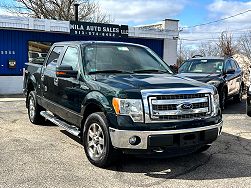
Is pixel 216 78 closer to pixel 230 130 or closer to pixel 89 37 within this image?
pixel 230 130

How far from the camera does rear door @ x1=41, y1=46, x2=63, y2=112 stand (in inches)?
265

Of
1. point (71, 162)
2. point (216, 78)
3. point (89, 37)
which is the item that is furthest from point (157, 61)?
point (89, 37)

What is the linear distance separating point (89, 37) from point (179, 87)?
13.0 metres

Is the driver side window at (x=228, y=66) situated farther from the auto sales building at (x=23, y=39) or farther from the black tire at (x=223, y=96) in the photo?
the auto sales building at (x=23, y=39)

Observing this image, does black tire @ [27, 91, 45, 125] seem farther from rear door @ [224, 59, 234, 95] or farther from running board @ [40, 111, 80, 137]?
rear door @ [224, 59, 234, 95]

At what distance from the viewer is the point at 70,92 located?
232 inches

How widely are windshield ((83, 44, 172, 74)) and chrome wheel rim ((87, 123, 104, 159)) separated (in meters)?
0.98

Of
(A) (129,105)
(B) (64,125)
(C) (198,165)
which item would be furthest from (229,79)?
(A) (129,105)

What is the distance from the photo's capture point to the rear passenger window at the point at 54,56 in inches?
273

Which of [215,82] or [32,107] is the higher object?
[215,82]

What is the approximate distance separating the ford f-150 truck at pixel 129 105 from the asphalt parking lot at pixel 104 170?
0.31 meters

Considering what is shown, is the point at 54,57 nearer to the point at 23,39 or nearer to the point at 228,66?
the point at 228,66

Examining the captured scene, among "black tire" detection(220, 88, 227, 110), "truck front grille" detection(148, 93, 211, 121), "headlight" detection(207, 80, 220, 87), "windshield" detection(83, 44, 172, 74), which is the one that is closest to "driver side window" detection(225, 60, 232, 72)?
"black tire" detection(220, 88, 227, 110)

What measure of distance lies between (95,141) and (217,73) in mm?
6562
